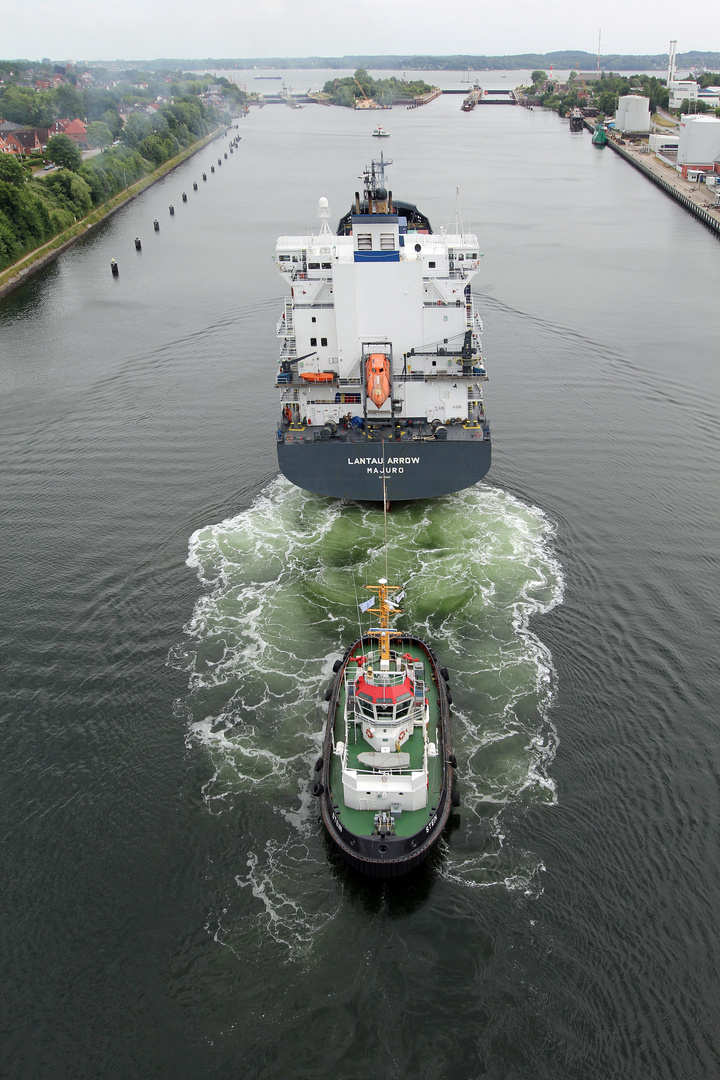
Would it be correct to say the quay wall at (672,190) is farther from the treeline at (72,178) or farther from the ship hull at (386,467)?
the treeline at (72,178)

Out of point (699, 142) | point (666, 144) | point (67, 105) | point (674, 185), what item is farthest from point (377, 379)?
point (67, 105)

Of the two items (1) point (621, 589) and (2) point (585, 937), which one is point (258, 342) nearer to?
(1) point (621, 589)

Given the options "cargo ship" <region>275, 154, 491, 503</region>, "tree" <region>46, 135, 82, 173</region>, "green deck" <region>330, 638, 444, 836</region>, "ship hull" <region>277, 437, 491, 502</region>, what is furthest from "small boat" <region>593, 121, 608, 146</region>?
"green deck" <region>330, 638, 444, 836</region>

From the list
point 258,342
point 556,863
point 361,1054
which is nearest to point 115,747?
point 361,1054

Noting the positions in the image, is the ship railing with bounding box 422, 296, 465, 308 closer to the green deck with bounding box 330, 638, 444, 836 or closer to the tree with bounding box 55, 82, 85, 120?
the green deck with bounding box 330, 638, 444, 836

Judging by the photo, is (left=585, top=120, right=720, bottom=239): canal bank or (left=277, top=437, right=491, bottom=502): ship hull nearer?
(left=277, top=437, right=491, bottom=502): ship hull

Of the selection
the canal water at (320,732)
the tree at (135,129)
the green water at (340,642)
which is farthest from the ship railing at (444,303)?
the tree at (135,129)
